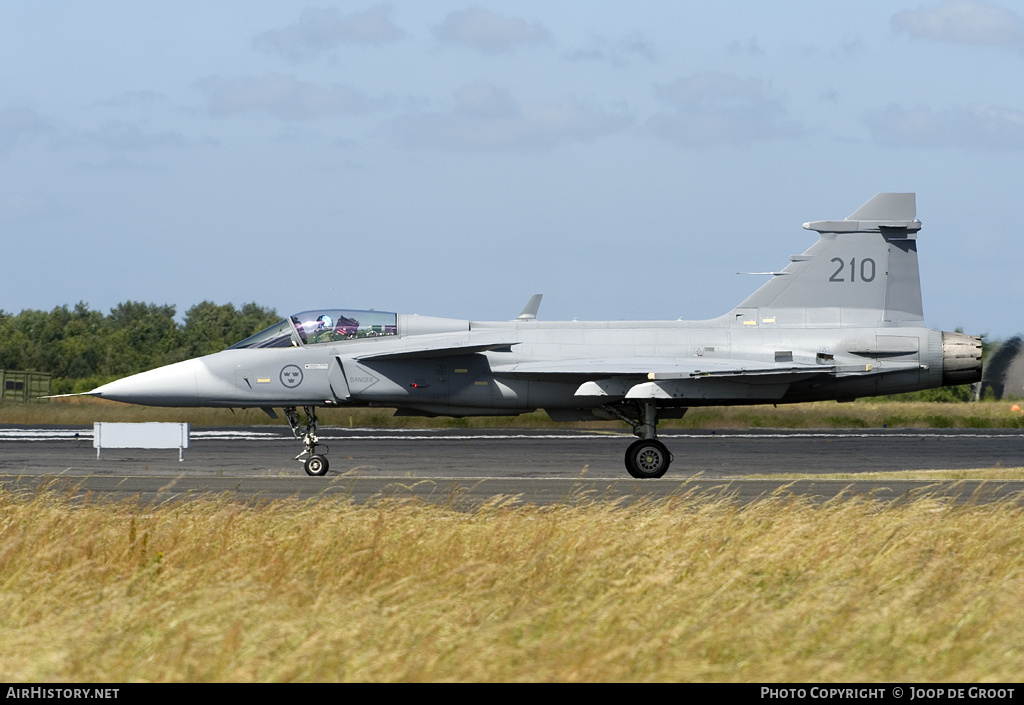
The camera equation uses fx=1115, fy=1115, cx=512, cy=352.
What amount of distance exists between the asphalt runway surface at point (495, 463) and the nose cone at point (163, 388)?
130cm

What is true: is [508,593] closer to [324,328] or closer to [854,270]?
[324,328]

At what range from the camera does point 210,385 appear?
63.7ft

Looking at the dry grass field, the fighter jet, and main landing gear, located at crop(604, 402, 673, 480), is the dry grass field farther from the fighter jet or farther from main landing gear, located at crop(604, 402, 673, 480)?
the fighter jet

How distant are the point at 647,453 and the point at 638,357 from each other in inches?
67.4

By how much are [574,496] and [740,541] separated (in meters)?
5.40

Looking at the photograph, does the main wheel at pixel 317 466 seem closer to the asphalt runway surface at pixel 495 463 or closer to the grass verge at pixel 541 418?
the asphalt runway surface at pixel 495 463

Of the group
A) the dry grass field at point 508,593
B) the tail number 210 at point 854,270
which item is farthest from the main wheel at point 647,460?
the dry grass field at point 508,593

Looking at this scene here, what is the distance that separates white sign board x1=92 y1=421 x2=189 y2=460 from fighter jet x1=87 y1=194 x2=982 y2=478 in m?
4.38

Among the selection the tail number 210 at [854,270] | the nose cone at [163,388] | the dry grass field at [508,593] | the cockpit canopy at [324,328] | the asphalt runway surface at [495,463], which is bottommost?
the asphalt runway surface at [495,463]

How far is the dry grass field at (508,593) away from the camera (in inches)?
231

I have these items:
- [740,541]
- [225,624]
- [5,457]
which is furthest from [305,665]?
[5,457]

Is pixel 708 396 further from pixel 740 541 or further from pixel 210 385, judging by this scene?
pixel 740 541

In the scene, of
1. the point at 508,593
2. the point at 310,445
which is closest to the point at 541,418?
the point at 310,445

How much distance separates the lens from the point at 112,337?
72.1 metres
